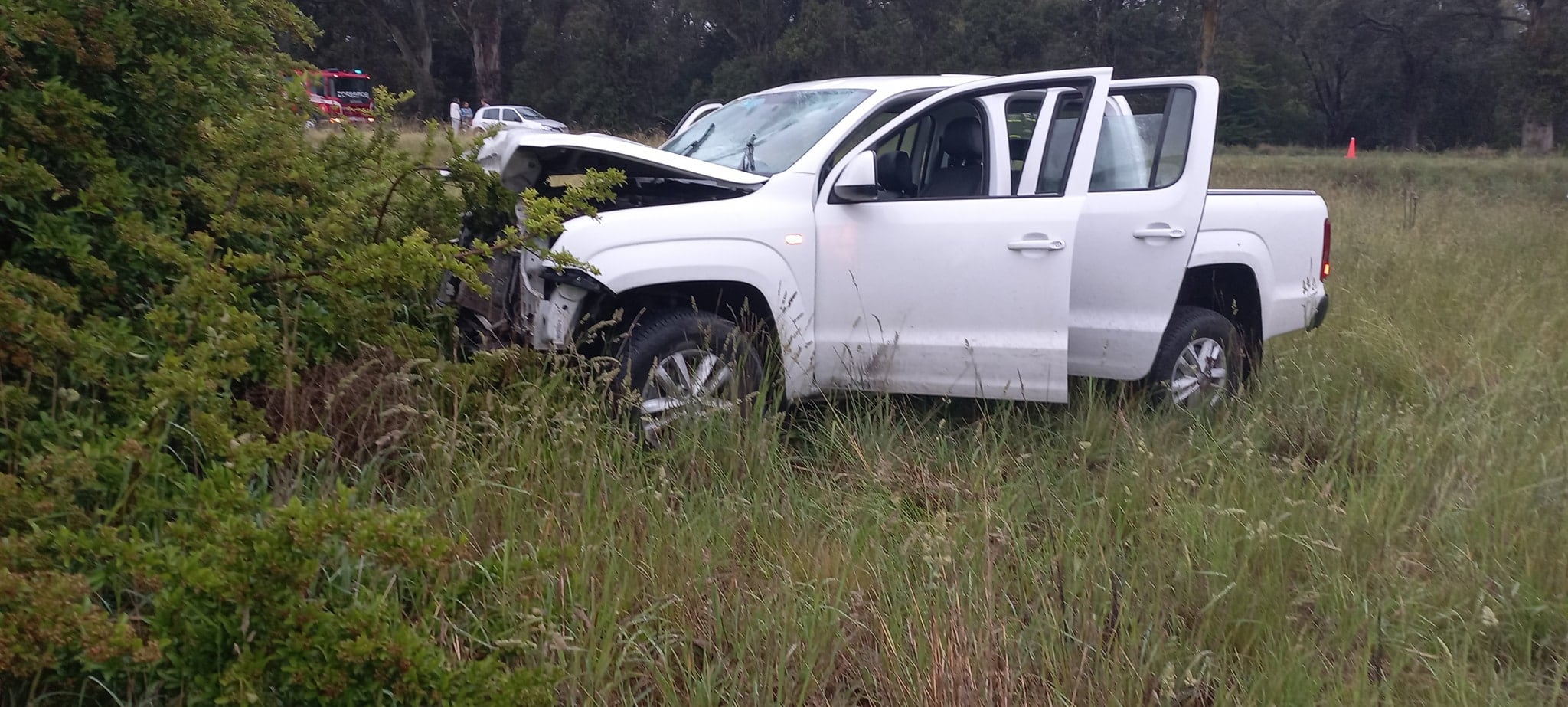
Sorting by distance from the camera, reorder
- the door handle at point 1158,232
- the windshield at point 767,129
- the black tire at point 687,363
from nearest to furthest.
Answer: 1. the black tire at point 687,363
2. the windshield at point 767,129
3. the door handle at point 1158,232

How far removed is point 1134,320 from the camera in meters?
5.25

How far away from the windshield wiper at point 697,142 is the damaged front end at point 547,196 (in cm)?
71

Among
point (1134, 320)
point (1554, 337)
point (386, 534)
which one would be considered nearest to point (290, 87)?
point (386, 534)

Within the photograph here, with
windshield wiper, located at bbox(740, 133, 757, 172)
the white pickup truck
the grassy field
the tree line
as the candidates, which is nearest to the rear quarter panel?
the white pickup truck

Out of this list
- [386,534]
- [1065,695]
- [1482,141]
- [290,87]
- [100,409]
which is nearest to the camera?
[386,534]

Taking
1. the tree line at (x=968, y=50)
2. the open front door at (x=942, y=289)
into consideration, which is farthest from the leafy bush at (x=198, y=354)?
the tree line at (x=968, y=50)

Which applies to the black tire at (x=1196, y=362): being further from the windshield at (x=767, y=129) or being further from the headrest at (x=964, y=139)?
the windshield at (x=767, y=129)

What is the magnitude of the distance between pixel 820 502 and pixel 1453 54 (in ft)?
179

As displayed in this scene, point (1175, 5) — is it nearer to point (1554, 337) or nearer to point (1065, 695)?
point (1554, 337)

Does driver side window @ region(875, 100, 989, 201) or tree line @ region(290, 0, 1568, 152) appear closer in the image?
driver side window @ region(875, 100, 989, 201)

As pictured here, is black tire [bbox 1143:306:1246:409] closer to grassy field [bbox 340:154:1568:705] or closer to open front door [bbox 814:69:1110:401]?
grassy field [bbox 340:154:1568:705]

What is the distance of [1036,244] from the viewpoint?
4.75m

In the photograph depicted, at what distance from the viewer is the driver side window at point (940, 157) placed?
211 inches

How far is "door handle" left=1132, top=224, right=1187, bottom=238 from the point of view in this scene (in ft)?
17.0
